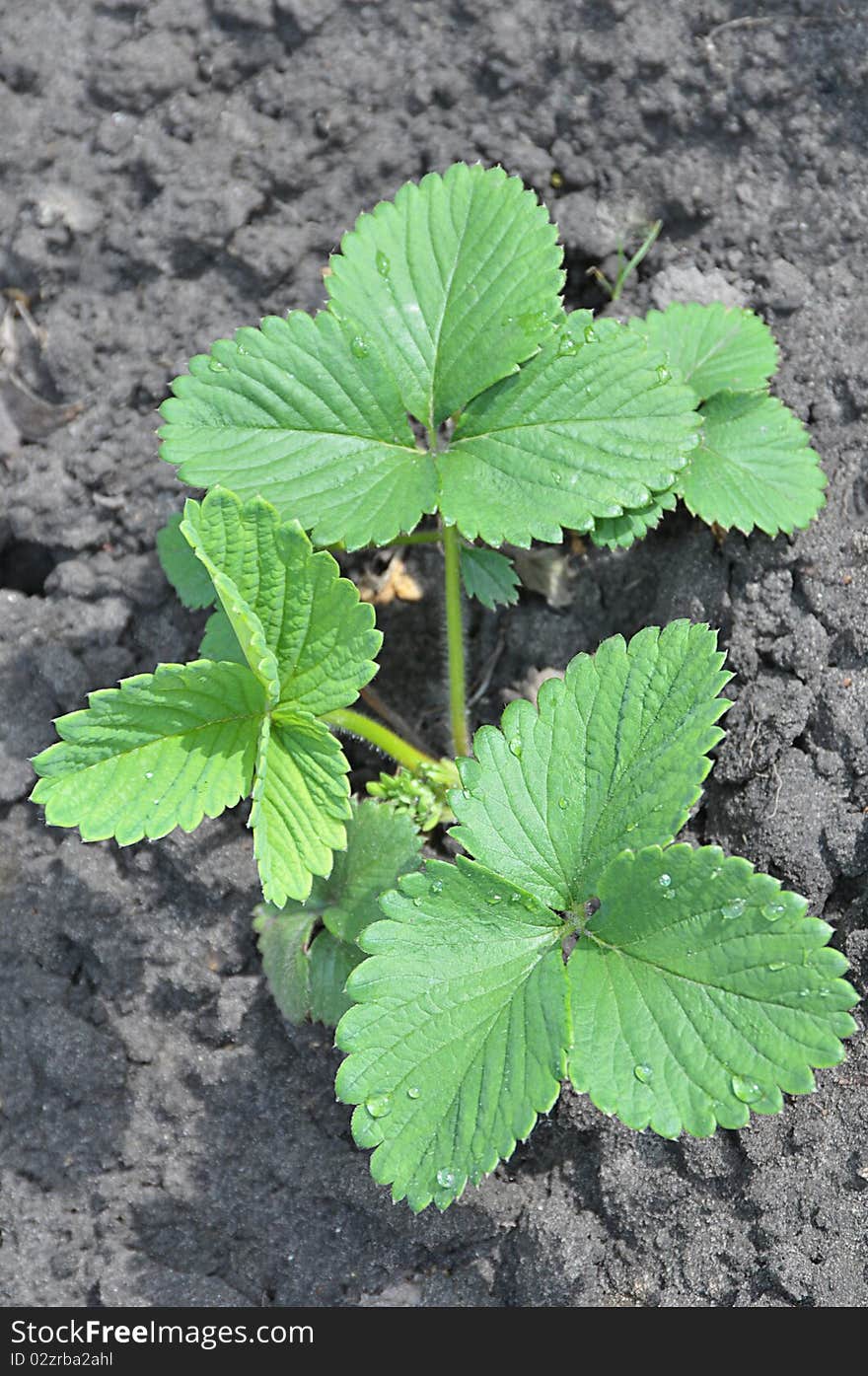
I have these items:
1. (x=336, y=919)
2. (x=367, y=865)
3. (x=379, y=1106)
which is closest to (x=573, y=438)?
(x=367, y=865)

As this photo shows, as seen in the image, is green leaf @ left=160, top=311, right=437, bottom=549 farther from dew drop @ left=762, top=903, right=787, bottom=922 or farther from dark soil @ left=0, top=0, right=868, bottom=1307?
dew drop @ left=762, top=903, right=787, bottom=922

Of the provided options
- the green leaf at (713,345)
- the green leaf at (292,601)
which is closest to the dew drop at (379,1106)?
the green leaf at (292,601)

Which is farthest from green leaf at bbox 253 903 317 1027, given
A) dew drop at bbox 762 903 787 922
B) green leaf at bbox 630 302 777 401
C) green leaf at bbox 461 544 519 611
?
green leaf at bbox 630 302 777 401

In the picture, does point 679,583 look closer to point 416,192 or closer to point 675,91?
point 416,192

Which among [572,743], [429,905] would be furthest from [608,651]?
[429,905]

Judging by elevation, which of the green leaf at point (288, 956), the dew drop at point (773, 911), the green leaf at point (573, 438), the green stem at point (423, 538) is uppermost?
the green leaf at point (573, 438)

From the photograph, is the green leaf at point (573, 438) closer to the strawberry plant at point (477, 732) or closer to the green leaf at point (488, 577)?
the strawberry plant at point (477, 732)
